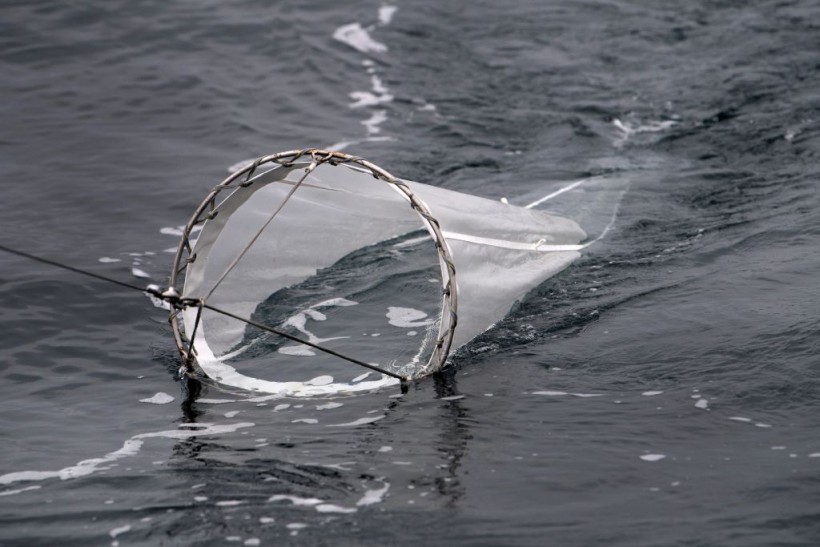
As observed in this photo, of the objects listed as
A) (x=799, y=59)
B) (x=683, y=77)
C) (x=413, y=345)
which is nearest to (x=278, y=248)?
(x=413, y=345)

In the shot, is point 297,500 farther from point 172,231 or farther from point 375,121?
point 375,121

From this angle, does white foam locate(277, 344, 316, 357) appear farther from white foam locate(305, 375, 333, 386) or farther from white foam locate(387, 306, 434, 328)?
white foam locate(387, 306, 434, 328)

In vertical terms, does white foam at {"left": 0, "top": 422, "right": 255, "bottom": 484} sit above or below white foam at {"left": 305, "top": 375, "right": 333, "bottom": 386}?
below

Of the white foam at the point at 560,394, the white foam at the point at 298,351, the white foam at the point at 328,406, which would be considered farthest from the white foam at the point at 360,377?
the white foam at the point at 560,394

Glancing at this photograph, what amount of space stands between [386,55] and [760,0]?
524 centimetres

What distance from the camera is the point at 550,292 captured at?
6598 mm

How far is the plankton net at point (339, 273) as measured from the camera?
5.66m

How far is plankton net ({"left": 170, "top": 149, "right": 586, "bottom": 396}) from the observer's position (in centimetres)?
566

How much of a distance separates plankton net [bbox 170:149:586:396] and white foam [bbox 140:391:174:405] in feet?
0.70

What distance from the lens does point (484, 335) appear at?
6055 mm

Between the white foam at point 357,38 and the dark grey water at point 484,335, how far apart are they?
0.06 metres

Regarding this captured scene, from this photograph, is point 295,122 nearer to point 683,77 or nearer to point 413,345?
point 683,77

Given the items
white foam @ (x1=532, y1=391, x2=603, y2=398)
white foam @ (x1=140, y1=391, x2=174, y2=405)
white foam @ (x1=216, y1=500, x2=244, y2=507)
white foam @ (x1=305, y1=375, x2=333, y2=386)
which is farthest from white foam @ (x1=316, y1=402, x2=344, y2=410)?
white foam @ (x1=216, y1=500, x2=244, y2=507)

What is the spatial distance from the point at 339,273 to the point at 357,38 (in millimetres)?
7689
